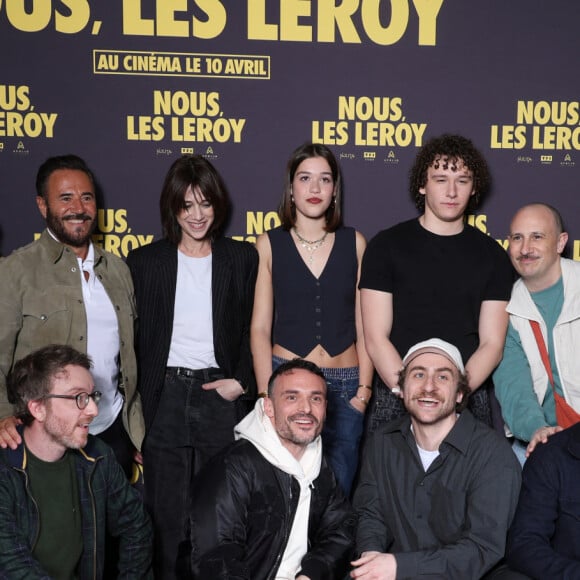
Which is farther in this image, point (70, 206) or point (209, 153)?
point (209, 153)

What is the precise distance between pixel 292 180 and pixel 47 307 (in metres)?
1.18

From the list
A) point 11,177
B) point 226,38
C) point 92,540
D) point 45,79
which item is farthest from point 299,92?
point 92,540

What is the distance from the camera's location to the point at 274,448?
8.36 feet

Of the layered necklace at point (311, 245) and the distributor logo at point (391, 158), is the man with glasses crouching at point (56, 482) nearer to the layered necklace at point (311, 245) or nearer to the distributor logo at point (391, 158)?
the layered necklace at point (311, 245)

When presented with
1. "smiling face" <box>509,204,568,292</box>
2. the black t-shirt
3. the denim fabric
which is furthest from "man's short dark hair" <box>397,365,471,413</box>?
"smiling face" <box>509,204,568,292</box>

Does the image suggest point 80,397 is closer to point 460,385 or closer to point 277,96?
point 460,385

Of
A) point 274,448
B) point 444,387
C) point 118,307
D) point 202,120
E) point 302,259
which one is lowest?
point 274,448

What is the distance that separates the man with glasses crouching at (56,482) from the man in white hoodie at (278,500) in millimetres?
318

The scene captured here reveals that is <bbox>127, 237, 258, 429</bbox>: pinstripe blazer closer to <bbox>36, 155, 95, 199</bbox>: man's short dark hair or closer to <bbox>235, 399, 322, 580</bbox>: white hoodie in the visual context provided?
<bbox>36, 155, 95, 199</bbox>: man's short dark hair

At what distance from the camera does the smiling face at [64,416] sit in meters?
2.37

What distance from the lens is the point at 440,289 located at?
314 centimetres

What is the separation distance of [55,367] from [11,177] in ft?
5.10

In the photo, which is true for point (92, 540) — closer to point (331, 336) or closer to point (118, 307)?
point (118, 307)

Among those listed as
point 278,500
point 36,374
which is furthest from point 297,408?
point 36,374
